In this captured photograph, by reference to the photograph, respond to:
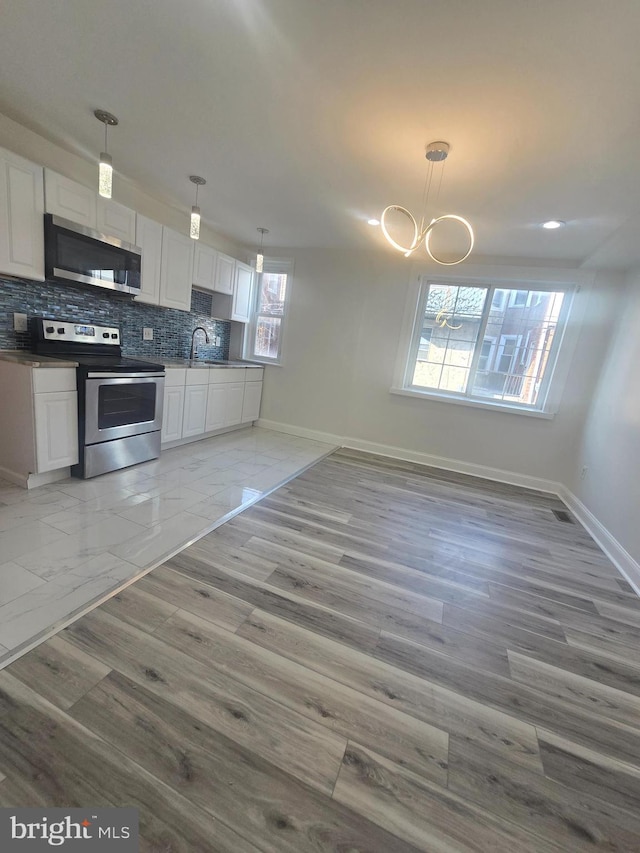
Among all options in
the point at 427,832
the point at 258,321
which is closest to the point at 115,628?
the point at 427,832

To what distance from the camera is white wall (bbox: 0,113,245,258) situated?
8.01 ft

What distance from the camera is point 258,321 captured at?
16.4 feet

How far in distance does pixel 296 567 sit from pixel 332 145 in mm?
2644

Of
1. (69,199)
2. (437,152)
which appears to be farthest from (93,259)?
(437,152)

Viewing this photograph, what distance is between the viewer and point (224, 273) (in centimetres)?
425

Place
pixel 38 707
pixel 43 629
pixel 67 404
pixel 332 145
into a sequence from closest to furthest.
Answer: pixel 38 707, pixel 43 629, pixel 332 145, pixel 67 404

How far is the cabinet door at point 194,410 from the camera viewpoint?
147 inches

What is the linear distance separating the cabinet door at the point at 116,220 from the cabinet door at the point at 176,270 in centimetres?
37

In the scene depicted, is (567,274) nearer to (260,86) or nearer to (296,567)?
(260,86)

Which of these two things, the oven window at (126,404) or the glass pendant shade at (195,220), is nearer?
the glass pendant shade at (195,220)

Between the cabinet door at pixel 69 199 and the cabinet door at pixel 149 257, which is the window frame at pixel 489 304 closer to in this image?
the cabinet door at pixel 149 257

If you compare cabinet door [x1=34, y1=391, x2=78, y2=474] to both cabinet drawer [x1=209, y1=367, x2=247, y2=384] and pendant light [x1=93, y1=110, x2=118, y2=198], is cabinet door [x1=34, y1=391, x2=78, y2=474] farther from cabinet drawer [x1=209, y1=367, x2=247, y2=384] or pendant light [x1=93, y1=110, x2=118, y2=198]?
cabinet drawer [x1=209, y1=367, x2=247, y2=384]

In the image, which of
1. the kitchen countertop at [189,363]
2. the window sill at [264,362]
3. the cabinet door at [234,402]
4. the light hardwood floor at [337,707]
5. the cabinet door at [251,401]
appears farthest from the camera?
the window sill at [264,362]

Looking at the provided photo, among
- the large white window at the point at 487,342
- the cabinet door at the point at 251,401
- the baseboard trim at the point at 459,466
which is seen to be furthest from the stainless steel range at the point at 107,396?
the large white window at the point at 487,342
